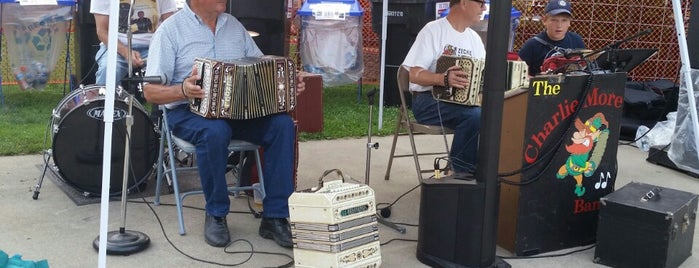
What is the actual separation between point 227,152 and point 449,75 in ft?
4.50

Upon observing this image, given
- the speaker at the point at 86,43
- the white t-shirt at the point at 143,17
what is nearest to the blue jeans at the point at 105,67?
the white t-shirt at the point at 143,17

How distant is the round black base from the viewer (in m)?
3.54

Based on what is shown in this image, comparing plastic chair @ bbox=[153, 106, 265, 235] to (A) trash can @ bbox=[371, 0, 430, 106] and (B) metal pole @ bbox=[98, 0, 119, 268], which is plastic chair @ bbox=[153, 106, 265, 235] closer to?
(B) metal pole @ bbox=[98, 0, 119, 268]

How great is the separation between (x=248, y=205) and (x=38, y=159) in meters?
1.89

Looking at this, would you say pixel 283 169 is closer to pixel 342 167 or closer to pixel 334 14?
pixel 342 167

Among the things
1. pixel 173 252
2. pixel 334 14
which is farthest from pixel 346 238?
pixel 334 14

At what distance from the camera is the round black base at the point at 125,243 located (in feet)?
11.6

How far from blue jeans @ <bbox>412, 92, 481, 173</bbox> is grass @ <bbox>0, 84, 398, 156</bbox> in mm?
2116

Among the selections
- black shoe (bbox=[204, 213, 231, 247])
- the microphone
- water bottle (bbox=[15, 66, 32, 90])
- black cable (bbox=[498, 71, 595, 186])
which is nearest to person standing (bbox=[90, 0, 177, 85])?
the microphone

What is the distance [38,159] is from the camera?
5.36 meters

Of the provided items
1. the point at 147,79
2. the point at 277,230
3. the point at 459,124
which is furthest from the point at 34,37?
the point at 459,124

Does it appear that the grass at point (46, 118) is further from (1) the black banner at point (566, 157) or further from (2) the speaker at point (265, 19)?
(1) the black banner at point (566, 157)

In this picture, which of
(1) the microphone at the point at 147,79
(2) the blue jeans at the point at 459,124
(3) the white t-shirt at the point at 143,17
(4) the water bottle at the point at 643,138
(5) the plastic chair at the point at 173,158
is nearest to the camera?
(1) the microphone at the point at 147,79

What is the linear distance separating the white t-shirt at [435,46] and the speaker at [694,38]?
2427 mm
